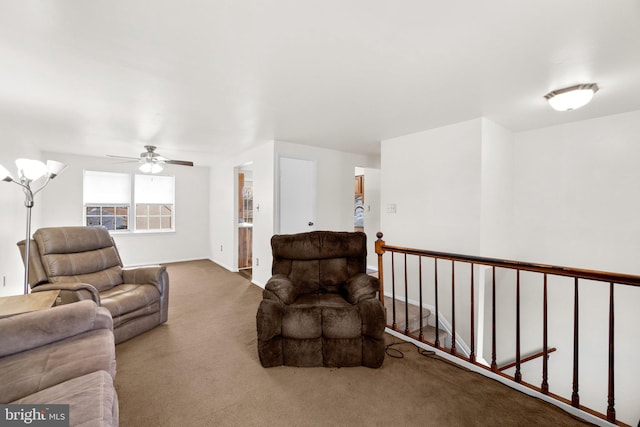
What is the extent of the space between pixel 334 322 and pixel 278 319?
17.4 inches

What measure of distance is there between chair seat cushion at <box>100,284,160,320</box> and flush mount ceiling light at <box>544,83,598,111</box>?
4.19 m

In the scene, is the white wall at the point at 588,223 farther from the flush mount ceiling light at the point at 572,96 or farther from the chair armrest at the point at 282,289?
the chair armrest at the point at 282,289

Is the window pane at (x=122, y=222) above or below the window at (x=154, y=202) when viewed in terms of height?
below

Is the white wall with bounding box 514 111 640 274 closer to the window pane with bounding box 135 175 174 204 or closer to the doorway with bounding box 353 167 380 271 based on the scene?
the doorway with bounding box 353 167 380 271

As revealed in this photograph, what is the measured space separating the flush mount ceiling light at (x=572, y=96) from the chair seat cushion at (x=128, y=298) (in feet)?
13.7

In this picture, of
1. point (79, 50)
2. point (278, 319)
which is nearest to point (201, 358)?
point (278, 319)

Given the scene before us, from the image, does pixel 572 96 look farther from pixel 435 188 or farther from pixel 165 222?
pixel 165 222

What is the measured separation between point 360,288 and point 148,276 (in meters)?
2.30

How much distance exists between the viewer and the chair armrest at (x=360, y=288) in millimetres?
2312

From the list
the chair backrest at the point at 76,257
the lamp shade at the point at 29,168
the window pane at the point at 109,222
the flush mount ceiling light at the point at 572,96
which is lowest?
the chair backrest at the point at 76,257

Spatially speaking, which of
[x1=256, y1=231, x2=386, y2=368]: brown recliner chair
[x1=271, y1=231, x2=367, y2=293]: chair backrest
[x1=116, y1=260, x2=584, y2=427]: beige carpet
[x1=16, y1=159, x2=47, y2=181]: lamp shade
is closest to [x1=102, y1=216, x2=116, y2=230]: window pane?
[x1=16, y1=159, x2=47, y2=181]: lamp shade

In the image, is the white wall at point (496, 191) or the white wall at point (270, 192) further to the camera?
the white wall at point (270, 192)

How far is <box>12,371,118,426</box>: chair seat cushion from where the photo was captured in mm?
1016
